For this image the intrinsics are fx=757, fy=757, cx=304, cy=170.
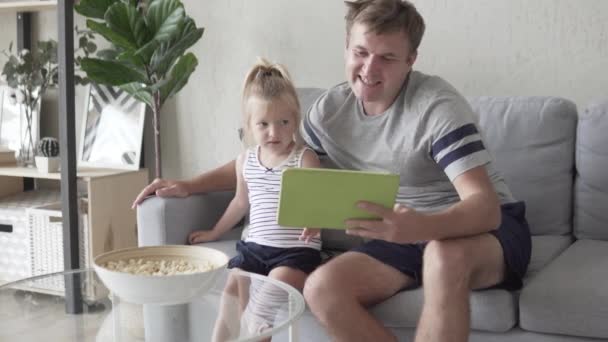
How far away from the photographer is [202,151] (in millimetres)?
3025

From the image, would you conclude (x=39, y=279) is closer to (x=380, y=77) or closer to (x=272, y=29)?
(x=380, y=77)

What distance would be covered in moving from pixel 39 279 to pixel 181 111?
1.49 meters

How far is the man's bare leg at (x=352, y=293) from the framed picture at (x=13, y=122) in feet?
6.28

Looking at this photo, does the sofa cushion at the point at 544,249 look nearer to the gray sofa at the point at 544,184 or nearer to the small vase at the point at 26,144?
the gray sofa at the point at 544,184

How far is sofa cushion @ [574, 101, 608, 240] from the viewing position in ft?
6.72

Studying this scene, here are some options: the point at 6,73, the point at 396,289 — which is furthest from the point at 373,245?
the point at 6,73

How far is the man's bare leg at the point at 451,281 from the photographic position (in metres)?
1.52

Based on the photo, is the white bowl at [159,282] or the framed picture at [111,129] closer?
the white bowl at [159,282]

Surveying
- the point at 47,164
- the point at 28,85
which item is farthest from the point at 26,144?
the point at 47,164

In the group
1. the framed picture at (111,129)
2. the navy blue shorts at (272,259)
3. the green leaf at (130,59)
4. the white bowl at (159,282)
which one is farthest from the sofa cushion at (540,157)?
the framed picture at (111,129)

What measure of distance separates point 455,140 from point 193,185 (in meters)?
0.80

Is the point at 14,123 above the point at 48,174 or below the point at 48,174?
above

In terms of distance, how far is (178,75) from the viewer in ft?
8.73

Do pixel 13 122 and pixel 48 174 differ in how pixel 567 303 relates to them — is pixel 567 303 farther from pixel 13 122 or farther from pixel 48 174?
pixel 13 122
